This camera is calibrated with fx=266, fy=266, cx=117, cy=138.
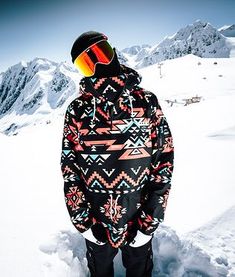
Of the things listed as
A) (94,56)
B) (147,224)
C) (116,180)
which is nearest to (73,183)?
(116,180)

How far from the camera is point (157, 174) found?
213 cm

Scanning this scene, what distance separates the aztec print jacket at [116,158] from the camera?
1979 millimetres

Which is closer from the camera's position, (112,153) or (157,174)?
(112,153)

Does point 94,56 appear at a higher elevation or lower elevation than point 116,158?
higher

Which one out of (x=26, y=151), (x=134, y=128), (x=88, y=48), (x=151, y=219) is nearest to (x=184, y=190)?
(x=151, y=219)

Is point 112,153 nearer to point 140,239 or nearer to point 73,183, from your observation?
point 73,183

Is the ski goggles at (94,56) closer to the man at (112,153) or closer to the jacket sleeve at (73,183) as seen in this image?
the man at (112,153)

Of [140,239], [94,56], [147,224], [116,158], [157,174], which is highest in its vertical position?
[94,56]

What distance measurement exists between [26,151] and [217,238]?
5286mm

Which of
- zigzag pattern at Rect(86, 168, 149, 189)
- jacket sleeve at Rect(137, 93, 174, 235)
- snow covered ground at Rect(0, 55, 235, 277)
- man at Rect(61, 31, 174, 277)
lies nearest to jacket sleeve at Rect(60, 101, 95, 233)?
man at Rect(61, 31, 174, 277)

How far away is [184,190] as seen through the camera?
3.83m

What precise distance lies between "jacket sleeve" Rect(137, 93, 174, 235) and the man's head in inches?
15.9

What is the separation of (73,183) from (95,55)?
3.31 feet

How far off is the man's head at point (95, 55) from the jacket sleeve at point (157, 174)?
403mm
